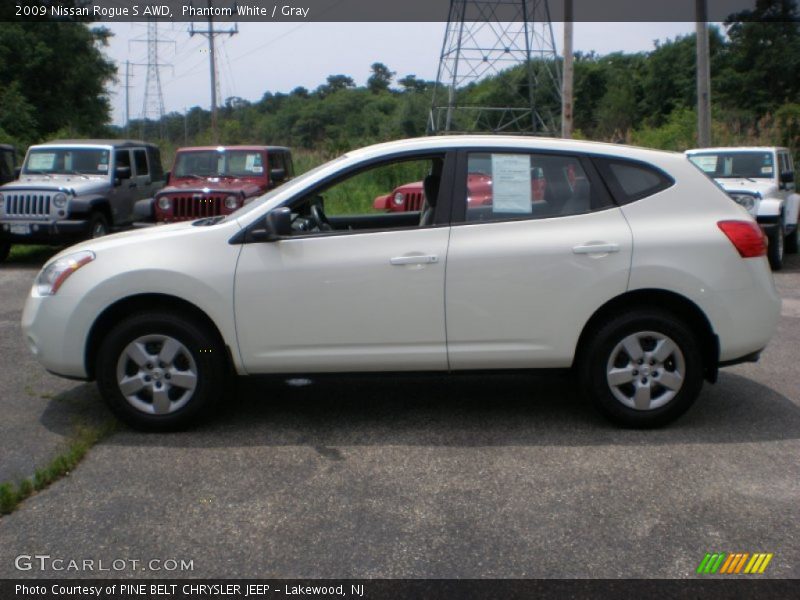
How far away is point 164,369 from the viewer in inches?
210

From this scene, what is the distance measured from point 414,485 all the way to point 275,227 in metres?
1.71

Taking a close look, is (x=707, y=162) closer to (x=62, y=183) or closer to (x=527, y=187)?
(x=527, y=187)

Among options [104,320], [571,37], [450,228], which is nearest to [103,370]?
[104,320]

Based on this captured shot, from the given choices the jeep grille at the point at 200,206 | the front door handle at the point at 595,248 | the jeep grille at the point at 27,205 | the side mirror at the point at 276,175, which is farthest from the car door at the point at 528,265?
the jeep grille at the point at 27,205

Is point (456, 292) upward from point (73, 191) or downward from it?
downward

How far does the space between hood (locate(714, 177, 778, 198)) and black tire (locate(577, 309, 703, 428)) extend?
7.51 metres

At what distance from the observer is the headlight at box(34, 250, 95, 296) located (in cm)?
541

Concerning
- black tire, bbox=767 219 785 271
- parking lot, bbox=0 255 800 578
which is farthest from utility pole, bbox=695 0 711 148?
parking lot, bbox=0 255 800 578

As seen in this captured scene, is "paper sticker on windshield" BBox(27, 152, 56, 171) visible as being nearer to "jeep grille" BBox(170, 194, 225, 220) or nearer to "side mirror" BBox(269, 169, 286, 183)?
"jeep grille" BBox(170, 194, 225, 220)

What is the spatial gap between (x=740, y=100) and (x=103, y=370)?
134 feet

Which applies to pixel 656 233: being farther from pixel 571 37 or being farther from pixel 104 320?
pixel 571 37

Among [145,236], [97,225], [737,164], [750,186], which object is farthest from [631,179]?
[97,225]

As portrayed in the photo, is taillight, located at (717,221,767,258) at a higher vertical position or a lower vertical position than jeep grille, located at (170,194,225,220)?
lower

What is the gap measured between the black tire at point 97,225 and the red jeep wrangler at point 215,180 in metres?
1.17
